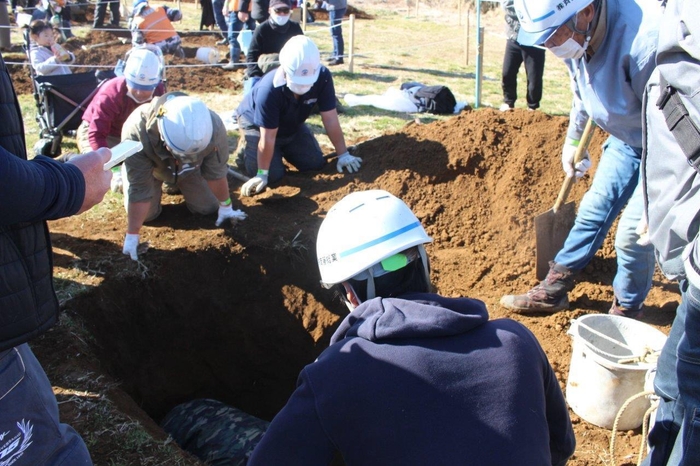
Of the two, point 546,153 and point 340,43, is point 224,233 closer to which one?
point 546,153

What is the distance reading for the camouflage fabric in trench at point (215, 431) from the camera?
3.75m

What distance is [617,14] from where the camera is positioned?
3.18 m

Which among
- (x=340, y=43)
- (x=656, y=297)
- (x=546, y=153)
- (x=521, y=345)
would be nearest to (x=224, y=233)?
(x=546, y=153)

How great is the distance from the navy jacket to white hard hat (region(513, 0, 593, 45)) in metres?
2.34

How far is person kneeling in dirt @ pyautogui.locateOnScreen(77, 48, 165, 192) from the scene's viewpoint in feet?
17.6

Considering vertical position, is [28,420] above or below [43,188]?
below

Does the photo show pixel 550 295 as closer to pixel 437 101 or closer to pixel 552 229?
pixel 552 229

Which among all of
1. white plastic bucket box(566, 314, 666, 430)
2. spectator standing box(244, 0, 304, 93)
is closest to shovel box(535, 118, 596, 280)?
white plastic bucket box(566, 314, 666, 430)

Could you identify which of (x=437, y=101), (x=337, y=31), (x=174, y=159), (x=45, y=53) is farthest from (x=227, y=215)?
(x=337, y=31)

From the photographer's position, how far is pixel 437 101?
8445 mm

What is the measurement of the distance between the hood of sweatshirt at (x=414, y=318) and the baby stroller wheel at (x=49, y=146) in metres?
5.79

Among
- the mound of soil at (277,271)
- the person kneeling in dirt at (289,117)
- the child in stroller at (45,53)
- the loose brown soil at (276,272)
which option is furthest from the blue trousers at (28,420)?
the child in stroller at (45,53)

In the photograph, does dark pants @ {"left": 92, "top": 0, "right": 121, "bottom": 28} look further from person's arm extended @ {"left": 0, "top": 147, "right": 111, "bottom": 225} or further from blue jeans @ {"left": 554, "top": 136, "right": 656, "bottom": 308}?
person's arm extended @ {"left": 0, "top": 147, "right": 111, "bottom": 225}

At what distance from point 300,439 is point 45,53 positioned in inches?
337
